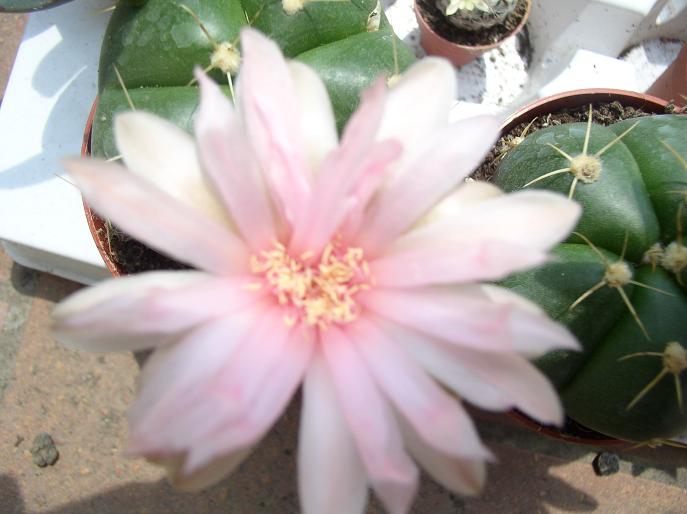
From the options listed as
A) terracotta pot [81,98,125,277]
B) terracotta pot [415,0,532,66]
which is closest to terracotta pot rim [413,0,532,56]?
terracotta pot [415,0,532,66]

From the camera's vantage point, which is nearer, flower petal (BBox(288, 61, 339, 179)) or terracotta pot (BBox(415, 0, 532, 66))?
flower petal (BBox(288, 61, 339, 179))

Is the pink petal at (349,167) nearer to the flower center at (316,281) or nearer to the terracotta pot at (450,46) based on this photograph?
the flower center at (316,281)

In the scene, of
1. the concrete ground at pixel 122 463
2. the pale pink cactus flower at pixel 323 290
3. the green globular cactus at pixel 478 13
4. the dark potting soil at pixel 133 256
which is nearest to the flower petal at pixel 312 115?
the pale pink cactus flower at pixel 323 290

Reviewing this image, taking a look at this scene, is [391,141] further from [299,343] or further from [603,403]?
[603,403]

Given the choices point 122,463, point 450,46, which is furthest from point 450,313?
point 122,463

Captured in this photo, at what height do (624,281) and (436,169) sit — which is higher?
(436,169)

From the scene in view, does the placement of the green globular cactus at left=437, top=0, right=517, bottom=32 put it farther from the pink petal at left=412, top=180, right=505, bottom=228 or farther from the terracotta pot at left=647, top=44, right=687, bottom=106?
the pink petal at left=412, top=180, right=505, bottom=228

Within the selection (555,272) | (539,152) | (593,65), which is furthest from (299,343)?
(593,65)

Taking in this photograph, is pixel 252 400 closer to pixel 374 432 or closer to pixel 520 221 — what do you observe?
pixel 374 432
